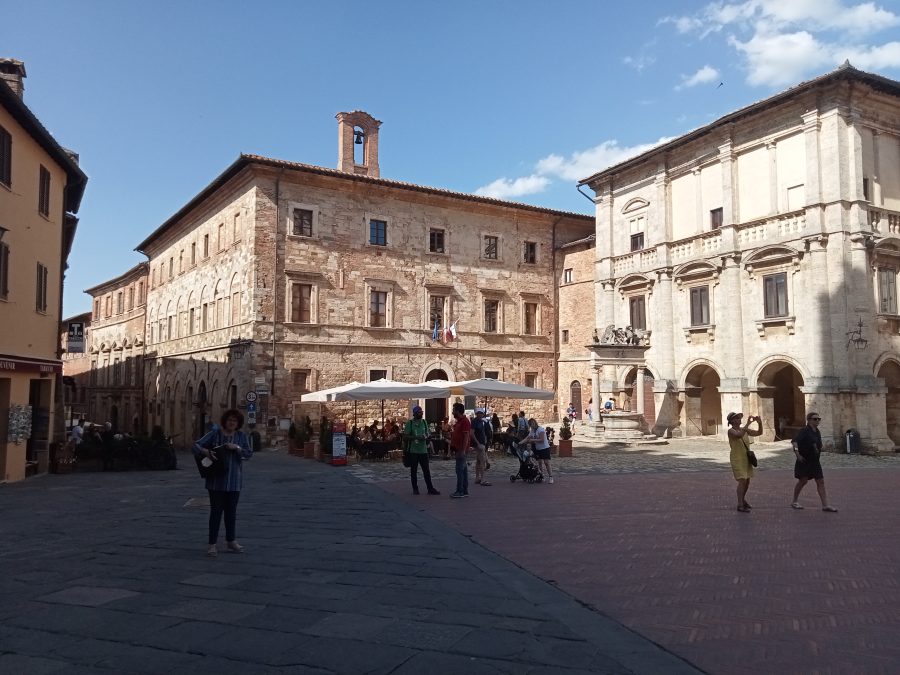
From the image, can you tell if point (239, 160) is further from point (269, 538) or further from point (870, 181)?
point (870, 181)

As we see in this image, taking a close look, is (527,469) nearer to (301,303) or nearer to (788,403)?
(301,303)

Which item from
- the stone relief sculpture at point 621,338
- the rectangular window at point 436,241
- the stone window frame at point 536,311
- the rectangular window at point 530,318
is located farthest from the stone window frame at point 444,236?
the stone relief sculpture at point 621,338

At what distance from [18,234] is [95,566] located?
1140 centimetres

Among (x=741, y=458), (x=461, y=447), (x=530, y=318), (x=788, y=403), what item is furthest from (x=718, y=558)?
(x=530, y=318)

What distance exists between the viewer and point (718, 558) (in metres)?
7.04

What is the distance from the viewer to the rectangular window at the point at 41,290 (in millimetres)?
16297

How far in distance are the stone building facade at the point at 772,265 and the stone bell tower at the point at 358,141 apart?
11889 millimetres

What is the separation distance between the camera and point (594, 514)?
388 inches

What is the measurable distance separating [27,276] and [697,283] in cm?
2249

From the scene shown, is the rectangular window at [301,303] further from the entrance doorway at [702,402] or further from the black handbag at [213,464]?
the black handbag at [213,464]

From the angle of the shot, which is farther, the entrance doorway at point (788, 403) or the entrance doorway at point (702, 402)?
the entrance doorway at point (788, 403)

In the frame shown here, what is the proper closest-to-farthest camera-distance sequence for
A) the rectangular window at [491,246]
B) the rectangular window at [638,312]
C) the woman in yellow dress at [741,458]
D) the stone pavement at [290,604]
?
the stone pavement at [290,604]
the woman in yellow dress at [741,458]
the rectangular window at [638,312]
the rectangular window at [491,246]

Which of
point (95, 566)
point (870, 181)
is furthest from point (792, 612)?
point (870, 181)

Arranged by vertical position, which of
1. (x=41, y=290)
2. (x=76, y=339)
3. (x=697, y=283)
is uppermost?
(x=697, y=283)
